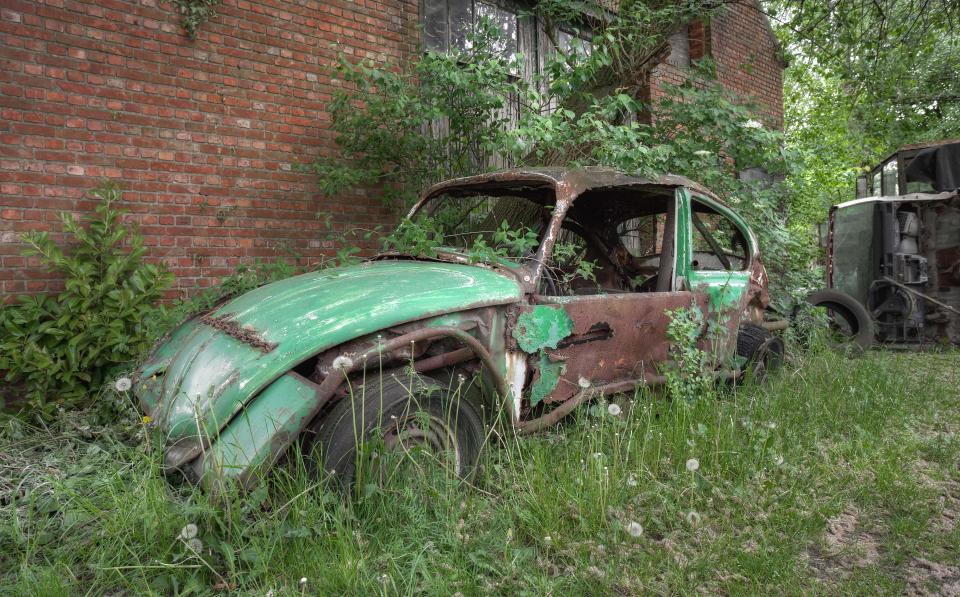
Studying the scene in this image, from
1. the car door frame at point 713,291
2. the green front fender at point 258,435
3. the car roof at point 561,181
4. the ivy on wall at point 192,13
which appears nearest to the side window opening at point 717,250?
the car door frame at point 713,291

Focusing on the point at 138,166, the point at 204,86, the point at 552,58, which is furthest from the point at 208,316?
the point at 552,58

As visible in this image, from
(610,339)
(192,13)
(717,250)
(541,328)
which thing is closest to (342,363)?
(541,328)

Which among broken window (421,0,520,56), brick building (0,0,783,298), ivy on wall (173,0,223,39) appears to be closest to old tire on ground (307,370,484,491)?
brick building (0,0,783,298)

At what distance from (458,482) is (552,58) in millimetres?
3956

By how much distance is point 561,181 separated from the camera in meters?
3.50

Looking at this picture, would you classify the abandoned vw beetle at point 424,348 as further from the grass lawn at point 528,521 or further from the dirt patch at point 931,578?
the dirt patch at point 931,578

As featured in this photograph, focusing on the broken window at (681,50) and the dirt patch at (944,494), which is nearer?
the dirt patch at (944,494)

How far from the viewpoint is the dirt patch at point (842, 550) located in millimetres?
2320

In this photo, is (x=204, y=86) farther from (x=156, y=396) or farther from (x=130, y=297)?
(x=156, y=396)

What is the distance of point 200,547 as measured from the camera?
2.02 m

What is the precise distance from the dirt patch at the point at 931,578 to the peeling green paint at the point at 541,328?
1704mm

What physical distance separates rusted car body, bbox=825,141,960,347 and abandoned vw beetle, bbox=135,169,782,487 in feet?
14.2

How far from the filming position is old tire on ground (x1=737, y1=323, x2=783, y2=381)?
4477 millimetres

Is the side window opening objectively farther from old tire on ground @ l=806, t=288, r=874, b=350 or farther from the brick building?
the brick building
